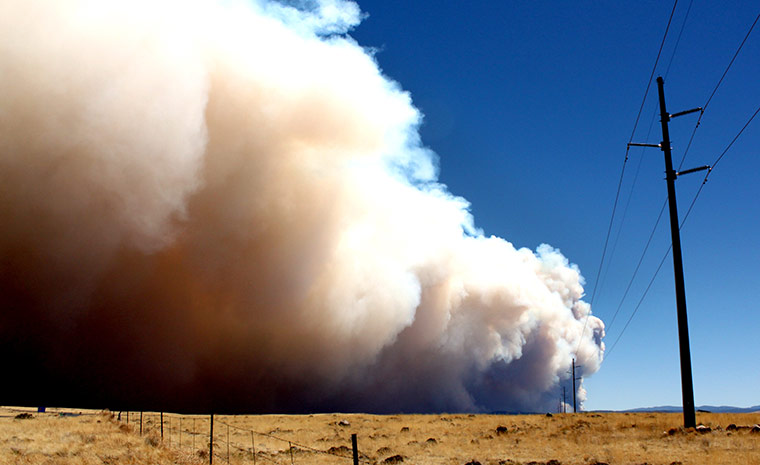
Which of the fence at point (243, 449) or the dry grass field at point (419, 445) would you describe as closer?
the dry grass field at point (419, 445)

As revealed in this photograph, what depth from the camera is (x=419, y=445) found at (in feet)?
135

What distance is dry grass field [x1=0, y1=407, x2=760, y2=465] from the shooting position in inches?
1000

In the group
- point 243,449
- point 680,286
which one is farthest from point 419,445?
point 680,286

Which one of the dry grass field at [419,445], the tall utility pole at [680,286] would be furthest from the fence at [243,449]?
the tall utility pole at [680,286]

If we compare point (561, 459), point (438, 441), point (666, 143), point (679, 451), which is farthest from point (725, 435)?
point (438, 441)

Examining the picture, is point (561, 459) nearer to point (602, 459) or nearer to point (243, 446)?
point (602, 459)

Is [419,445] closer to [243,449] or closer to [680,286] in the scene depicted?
[243,449]

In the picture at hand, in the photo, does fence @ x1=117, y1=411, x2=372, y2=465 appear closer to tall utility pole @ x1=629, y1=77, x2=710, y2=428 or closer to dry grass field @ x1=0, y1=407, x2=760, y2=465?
dry grass field @ x1=0, y1=407, x2=760, y2=465

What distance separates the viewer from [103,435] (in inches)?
1272

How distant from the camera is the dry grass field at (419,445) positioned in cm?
2539

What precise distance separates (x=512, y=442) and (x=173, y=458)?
24331 mm

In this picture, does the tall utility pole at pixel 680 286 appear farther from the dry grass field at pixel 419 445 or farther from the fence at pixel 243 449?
the fence at pixel 243 449

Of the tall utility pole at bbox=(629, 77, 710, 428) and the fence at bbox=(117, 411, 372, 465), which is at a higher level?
the tall utility pole at bbox=(629, 77, 710, 428)

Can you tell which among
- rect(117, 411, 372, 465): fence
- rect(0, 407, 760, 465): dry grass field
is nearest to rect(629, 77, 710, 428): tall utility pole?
rect(0, 407, 760, 465): dry grass field
